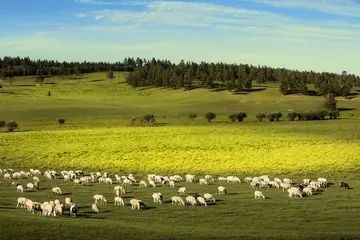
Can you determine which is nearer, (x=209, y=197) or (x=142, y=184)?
(x=209, y=197)

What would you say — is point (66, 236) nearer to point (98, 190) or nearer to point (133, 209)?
point (133, 209)

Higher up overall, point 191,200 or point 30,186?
point 191,200

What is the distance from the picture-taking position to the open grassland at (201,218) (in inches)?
995

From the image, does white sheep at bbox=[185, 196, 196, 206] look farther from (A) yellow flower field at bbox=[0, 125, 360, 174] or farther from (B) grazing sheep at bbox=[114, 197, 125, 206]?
(A) yellow flower field at bbox=[0, 125, 360, 174]

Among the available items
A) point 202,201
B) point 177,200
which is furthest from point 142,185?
point 202,201

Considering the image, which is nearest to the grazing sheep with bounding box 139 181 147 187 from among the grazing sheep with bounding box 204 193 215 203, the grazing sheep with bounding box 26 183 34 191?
the grazing sheep with bounding box 26 183 34 191

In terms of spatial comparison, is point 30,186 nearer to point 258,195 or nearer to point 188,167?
point 258,195

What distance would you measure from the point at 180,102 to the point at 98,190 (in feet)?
445

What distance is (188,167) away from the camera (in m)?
59.0

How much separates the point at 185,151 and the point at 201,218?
39370mm

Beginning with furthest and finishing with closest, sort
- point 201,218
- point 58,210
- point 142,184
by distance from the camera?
1. point 142,184
2. point 201,218
3. point 58,210

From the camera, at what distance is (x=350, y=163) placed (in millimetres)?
56875

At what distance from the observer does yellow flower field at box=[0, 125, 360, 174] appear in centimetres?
5878

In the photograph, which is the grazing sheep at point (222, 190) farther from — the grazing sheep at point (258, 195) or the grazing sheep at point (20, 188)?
the grazing sheep at point (20, 188)
